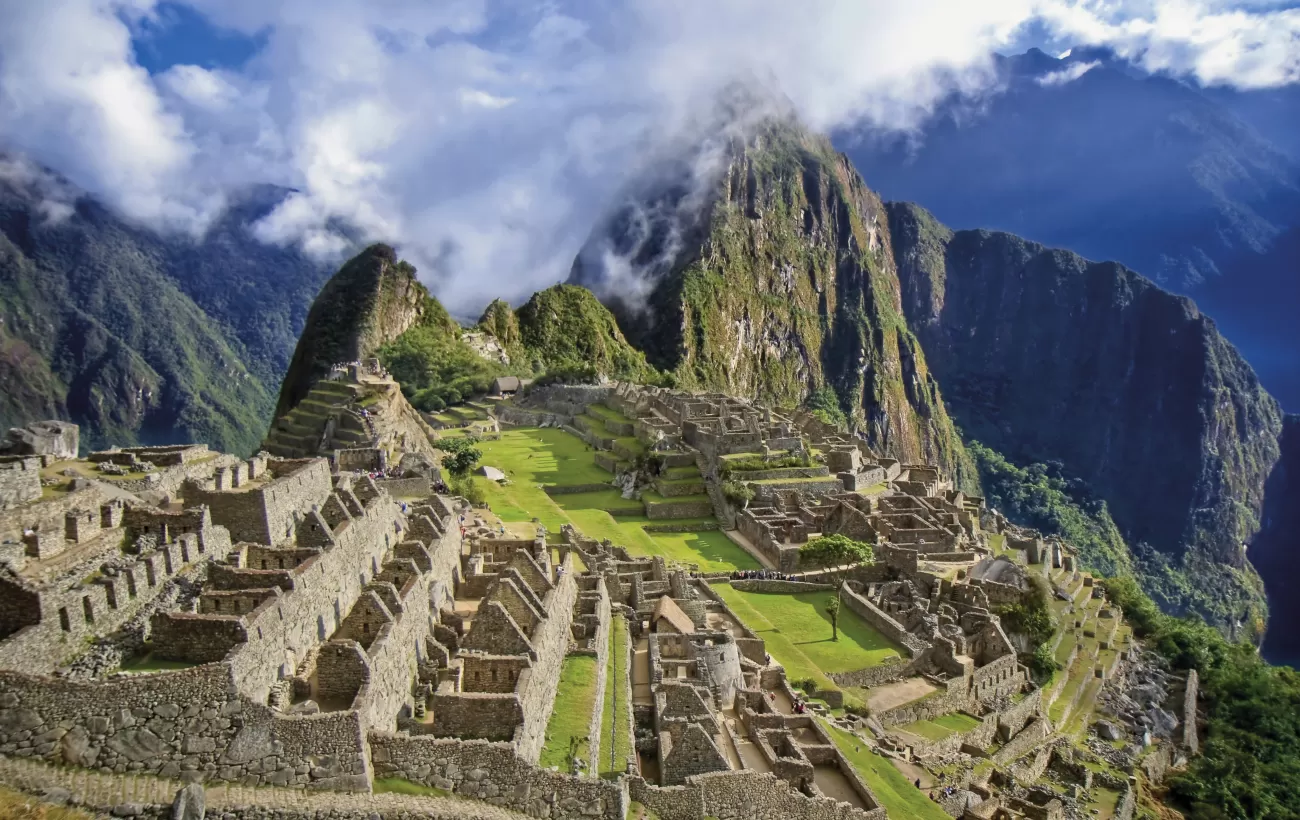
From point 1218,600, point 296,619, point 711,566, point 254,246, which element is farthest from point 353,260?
point 1218,600

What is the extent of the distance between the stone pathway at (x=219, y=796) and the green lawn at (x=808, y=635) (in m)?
15.5

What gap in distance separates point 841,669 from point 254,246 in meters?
61.8

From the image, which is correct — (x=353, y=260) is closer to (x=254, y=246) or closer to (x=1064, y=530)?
(x=254, y=246)

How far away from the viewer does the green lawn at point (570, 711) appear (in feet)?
52.6

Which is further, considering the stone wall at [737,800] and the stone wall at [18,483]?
the stone wall at [737,800]

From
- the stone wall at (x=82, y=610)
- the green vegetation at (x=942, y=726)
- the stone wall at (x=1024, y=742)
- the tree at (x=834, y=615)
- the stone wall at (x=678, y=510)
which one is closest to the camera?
the stone wall at (x=82, y=610)

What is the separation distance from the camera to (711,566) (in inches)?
1521

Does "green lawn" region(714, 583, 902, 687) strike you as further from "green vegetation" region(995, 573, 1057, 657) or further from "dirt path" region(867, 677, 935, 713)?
"green vegetation" region(995, 573, 1057, 657)

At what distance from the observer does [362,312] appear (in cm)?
10612

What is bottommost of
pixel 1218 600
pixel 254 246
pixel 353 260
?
pixel 1218 600

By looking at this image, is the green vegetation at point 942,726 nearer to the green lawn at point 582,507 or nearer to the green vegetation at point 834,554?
the green vegetation at point 834,554

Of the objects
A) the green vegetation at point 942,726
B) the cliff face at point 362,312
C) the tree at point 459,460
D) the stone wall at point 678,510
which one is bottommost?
the green vegetation at point 942,726

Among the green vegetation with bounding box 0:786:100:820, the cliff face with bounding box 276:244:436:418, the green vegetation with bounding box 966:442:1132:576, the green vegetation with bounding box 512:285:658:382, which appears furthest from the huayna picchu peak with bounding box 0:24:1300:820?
the green vegetation with bounding box 966:442:1132:576

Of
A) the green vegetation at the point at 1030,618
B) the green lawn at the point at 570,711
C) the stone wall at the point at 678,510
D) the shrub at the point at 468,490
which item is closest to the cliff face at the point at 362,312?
the stone wall at the point at 678,510
